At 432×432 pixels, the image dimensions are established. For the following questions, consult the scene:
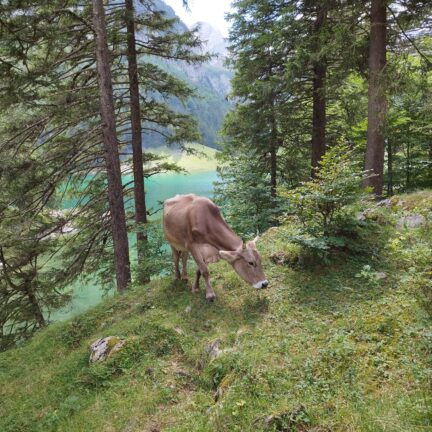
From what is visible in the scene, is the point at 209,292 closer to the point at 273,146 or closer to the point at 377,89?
the point at 377,89

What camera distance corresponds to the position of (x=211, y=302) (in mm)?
6734

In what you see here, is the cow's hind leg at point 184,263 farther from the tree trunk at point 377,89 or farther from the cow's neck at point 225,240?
the tree trunk at point 377,89

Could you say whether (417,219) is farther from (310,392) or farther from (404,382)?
(310,392)

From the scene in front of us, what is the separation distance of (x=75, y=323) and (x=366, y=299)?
600 cm

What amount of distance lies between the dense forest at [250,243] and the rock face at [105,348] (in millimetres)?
165

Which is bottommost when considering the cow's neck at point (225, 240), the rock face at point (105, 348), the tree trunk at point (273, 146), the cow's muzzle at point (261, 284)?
the rock face at point (105, 348)

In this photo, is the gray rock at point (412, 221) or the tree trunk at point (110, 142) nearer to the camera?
the gray rock at point (412, 221)

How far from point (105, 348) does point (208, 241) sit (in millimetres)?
2646

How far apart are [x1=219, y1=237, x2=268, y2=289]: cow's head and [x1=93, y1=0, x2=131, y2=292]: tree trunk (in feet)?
13.3

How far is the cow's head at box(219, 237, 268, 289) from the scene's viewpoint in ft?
20.7

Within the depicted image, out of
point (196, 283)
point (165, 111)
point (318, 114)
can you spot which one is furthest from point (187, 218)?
point (318, 114)

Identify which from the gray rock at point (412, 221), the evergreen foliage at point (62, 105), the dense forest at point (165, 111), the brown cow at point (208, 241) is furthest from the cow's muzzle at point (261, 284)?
the evergreen foliage at point (62, 105)

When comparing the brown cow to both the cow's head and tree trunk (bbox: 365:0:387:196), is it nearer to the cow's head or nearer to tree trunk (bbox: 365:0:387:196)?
the cow's head

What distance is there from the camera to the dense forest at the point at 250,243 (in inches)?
157
